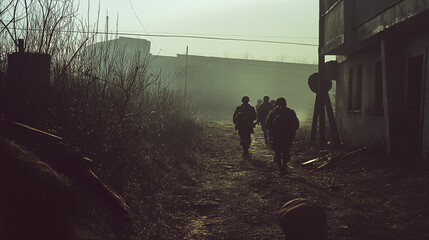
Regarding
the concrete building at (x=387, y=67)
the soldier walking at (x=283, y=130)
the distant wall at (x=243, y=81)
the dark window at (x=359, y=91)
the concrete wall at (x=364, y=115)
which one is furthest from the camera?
the distant wall at (x=243, y=81)

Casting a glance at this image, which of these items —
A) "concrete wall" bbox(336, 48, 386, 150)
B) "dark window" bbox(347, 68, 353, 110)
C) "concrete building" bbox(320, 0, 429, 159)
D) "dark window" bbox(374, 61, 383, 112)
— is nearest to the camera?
"concrete building" bbox(320, 0, 429, 159)

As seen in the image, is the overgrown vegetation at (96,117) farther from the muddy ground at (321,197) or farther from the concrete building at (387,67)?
the concrete building at (387,67)

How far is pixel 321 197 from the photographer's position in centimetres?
776

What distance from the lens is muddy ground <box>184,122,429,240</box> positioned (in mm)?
5934

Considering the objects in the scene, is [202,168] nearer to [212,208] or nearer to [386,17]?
[212,208]

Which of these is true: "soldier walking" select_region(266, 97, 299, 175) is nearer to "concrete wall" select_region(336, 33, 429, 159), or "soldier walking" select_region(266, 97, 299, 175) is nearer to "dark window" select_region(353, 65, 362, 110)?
"concrete wall" select_region(336, 33, 429, 159)

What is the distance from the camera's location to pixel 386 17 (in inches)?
401

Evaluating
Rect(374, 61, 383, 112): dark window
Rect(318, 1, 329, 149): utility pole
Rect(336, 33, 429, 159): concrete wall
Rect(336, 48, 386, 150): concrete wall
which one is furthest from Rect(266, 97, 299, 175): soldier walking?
Rect(318, 1, 329, 149): utility pole

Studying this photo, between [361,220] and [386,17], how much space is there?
18.6 ft

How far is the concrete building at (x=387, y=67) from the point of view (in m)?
9.73

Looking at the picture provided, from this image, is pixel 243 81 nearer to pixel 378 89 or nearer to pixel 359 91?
pixel 359 91

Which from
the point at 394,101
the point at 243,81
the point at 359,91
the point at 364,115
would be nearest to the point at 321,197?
the point at 394,101

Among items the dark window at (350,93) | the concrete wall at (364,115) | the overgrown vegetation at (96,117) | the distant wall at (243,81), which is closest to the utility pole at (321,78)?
the concrete wall at (364,115)

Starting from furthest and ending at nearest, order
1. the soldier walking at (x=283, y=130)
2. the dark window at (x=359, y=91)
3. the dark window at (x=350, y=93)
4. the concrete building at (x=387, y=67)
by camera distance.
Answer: the dark window at (x=350, y=93) → the dark window at (x=359, y=91) → the soldier walking at (x=283, y=130) → the concrete building at (x=387, y=67)
